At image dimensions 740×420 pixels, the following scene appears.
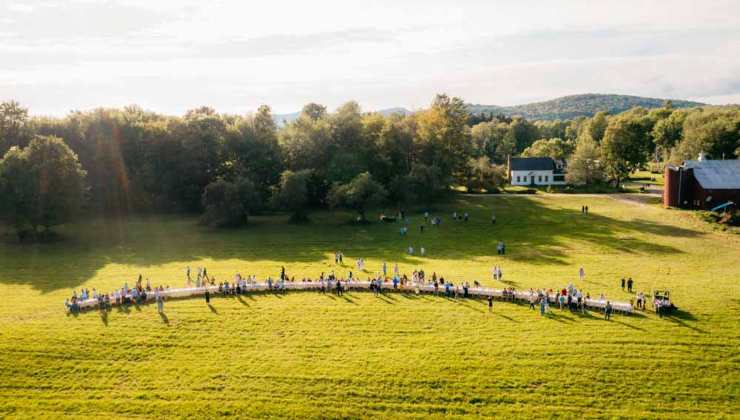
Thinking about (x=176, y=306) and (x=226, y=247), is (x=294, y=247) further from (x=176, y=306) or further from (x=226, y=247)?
(x=176, y=306)

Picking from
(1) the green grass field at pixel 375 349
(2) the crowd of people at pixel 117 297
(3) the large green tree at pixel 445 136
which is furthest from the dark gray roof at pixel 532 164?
(2) the crowd of people at pixel 117 297

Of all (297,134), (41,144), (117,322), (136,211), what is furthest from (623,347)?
(136,211)

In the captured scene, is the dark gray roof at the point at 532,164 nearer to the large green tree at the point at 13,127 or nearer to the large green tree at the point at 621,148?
the large green tree at the point at 621,148

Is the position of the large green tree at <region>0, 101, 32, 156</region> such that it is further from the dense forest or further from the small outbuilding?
the small outbuilding

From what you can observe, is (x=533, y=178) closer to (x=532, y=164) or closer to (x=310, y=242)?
(x=532, y=164)

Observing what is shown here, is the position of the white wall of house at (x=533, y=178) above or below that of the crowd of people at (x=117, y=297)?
above

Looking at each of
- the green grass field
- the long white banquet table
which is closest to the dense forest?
the green grass field

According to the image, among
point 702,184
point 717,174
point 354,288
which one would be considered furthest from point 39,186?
point 717,174
